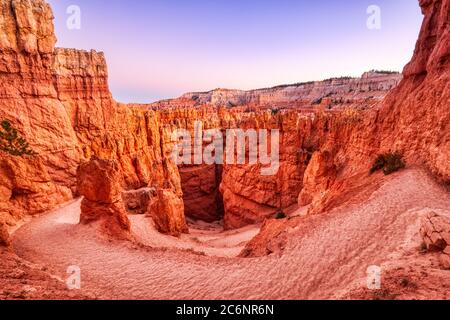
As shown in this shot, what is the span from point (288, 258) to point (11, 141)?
71.4 feet

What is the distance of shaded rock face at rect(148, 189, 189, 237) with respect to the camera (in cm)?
2097

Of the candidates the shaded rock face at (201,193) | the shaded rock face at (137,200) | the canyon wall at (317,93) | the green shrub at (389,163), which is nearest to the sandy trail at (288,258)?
the green shrub at (389,163)

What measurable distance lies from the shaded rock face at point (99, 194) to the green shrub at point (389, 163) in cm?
1550

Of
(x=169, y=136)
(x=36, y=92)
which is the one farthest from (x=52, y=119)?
(x=169, y=136)

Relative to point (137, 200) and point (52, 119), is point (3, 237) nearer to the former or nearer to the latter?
point (137, 200)

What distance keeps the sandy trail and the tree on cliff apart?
331 inches

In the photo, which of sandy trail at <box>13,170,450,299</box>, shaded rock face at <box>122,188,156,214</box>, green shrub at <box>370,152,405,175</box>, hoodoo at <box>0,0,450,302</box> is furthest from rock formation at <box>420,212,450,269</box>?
shaded rock face at <box>122,188,156,214</box>

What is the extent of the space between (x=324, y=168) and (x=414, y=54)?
36.2 feet

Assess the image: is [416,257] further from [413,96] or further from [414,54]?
[414,54]

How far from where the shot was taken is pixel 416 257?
725 cm

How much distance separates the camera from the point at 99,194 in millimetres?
15617

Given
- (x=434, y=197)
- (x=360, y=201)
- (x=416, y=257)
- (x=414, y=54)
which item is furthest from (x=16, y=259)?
(x=414, y=54)

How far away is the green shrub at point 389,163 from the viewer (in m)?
14.2

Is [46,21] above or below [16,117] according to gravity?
above
